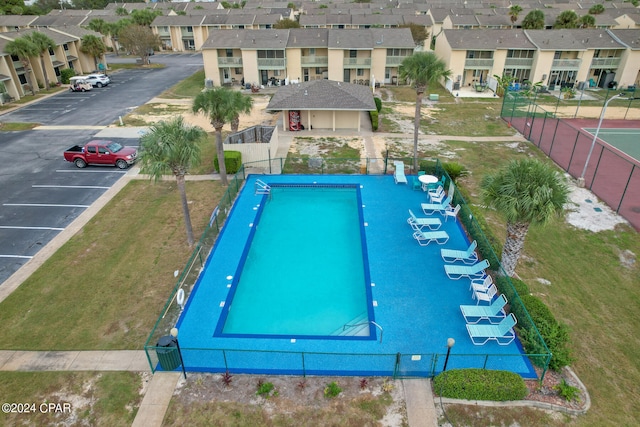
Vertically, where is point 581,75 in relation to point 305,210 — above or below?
above

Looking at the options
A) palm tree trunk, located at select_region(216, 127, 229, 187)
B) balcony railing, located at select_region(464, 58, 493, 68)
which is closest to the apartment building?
balcony railing, located at select_region(464, 58, 493, 68)

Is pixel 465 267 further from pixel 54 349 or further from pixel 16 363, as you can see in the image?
pixel 16 363

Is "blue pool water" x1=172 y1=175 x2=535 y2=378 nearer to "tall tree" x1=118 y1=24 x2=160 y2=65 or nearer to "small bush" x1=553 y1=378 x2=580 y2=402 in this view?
"small bush" x1=553 y1=378 x2=580 y2=402

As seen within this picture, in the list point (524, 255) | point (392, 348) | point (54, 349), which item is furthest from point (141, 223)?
point (524, 255)

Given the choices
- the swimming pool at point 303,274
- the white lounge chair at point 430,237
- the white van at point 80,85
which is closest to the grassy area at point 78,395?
the swimming pool at point 303,274

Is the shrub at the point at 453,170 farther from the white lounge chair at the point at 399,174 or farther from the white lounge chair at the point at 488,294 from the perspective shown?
the white lounge chair at the point at 488,294

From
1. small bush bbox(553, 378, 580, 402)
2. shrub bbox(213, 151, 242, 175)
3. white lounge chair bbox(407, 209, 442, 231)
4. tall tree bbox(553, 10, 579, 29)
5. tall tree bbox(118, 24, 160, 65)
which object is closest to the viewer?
small bush bbox(553, 378, 580, 402)
